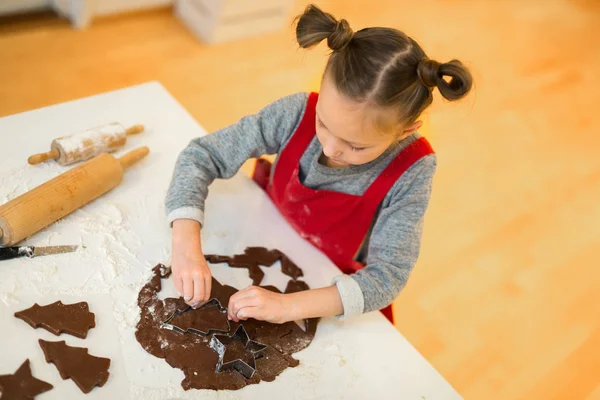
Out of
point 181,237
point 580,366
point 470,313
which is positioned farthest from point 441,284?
point 181,237

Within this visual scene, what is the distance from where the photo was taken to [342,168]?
1282mm

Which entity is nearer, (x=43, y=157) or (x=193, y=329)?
(x=193, y=329)

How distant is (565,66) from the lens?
159 inches

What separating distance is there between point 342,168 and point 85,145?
542 mm

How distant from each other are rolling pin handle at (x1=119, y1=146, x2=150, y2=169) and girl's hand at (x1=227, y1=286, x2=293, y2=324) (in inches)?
15.9

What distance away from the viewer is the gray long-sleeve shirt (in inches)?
45.9

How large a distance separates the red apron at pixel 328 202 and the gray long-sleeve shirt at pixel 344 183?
0.01 m

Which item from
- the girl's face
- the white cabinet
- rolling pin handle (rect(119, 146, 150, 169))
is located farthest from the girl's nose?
the white cabinet

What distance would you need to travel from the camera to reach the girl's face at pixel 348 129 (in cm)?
104

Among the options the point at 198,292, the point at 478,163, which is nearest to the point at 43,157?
the point at 198,292

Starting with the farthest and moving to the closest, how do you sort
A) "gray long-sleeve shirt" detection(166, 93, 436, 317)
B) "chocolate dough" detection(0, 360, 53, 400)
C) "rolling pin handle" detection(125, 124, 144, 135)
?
1. "rolling pin handle" detection(125, 124, 144, 135)
2. "gray long-sleeve shirt" detection(166, 93, 436, 317)
3. "chocolate dough" detection(0, 360, 53, 400)

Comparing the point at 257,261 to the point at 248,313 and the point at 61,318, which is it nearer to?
the point at 248,313

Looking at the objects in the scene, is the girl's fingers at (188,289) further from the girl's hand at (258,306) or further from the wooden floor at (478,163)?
the wooden floor at (478,163)

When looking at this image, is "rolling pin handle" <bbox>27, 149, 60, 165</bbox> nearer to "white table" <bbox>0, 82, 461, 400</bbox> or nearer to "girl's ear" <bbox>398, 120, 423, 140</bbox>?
"white table" <bbox>0, 82, 461, 400</bbox>
